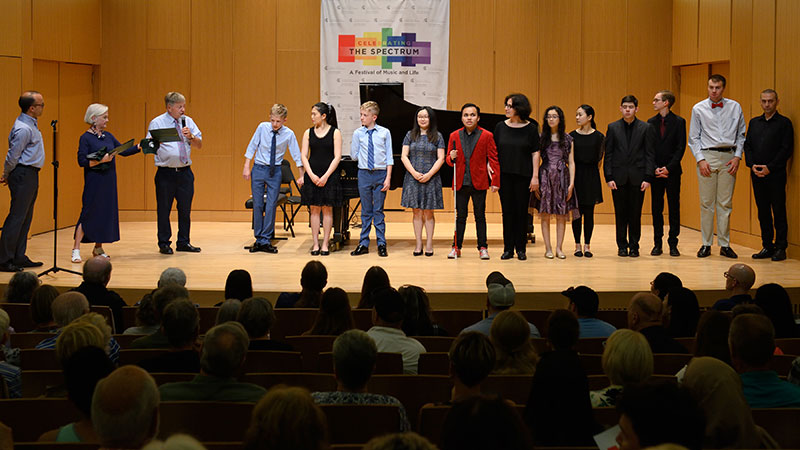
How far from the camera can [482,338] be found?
3029mm

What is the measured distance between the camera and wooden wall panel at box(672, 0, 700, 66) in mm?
11445

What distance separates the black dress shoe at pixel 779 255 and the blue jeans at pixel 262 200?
4898mm

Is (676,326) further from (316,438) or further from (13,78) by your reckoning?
(13,78)

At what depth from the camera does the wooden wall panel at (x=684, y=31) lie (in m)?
11.4

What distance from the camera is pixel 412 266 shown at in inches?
319

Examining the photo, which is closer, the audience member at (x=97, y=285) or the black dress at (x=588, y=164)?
the audience member at (x=97, y=285)

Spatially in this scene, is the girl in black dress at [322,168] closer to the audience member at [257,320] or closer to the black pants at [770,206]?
the black pants at [770,206]

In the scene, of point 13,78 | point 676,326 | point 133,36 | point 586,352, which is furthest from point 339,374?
point 133,36

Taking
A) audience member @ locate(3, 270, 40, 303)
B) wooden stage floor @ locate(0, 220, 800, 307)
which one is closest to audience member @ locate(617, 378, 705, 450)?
wooden stage floor @ locate(0, 220, 800, 307)

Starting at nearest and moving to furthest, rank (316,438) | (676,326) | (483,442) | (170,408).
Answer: (483,442) < (316,438) < (170,408) < (676,326)

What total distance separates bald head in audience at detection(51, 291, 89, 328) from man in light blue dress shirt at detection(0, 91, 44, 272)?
3932 millimetres

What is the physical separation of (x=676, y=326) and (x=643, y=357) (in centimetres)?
177

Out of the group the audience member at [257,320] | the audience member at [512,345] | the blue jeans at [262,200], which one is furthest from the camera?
the blue jeans at [262,200]

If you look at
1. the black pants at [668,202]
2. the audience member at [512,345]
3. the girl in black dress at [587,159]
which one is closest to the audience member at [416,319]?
the audience member at [512,345]
